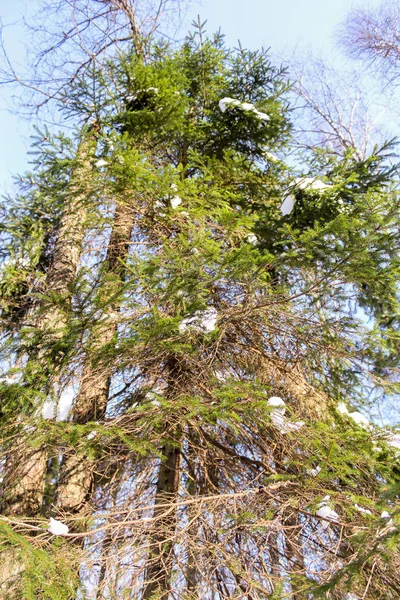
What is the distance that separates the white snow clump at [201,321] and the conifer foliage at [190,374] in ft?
0.06

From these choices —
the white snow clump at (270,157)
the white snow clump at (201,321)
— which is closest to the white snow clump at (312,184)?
the white snow clump at (270,157)

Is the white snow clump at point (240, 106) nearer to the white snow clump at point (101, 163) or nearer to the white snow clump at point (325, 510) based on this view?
the white snow clump at point (101, 163)

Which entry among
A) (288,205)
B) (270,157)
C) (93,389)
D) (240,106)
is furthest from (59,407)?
(270,157)

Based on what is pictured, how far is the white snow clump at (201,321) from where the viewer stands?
3.88 m

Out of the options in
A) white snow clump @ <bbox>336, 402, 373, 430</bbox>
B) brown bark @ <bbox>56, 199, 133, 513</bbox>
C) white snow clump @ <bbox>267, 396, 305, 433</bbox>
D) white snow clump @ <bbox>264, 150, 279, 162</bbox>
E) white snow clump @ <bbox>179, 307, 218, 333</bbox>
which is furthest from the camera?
white snow clump @ <bbox>264, 150, 279, 162</bbox>

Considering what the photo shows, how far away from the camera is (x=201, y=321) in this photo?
156 inches

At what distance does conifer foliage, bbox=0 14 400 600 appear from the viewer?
121 inches

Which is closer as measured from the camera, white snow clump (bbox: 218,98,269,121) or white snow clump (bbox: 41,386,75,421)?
white snow clump (bbox: 41,386,75,421)

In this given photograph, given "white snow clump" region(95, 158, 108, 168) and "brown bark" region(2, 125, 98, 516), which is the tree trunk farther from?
"white snow clump" region(95, 158, 108, 168)

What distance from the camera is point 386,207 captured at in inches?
153

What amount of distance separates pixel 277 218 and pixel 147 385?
293cm

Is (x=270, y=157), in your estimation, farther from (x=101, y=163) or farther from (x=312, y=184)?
(x=101, y=163)

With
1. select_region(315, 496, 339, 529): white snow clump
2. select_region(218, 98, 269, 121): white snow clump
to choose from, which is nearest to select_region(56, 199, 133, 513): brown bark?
select_region(315, 496, 339, 529): white snow clump

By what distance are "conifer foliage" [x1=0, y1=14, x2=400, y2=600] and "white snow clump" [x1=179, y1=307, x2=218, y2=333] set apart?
0.02 m
